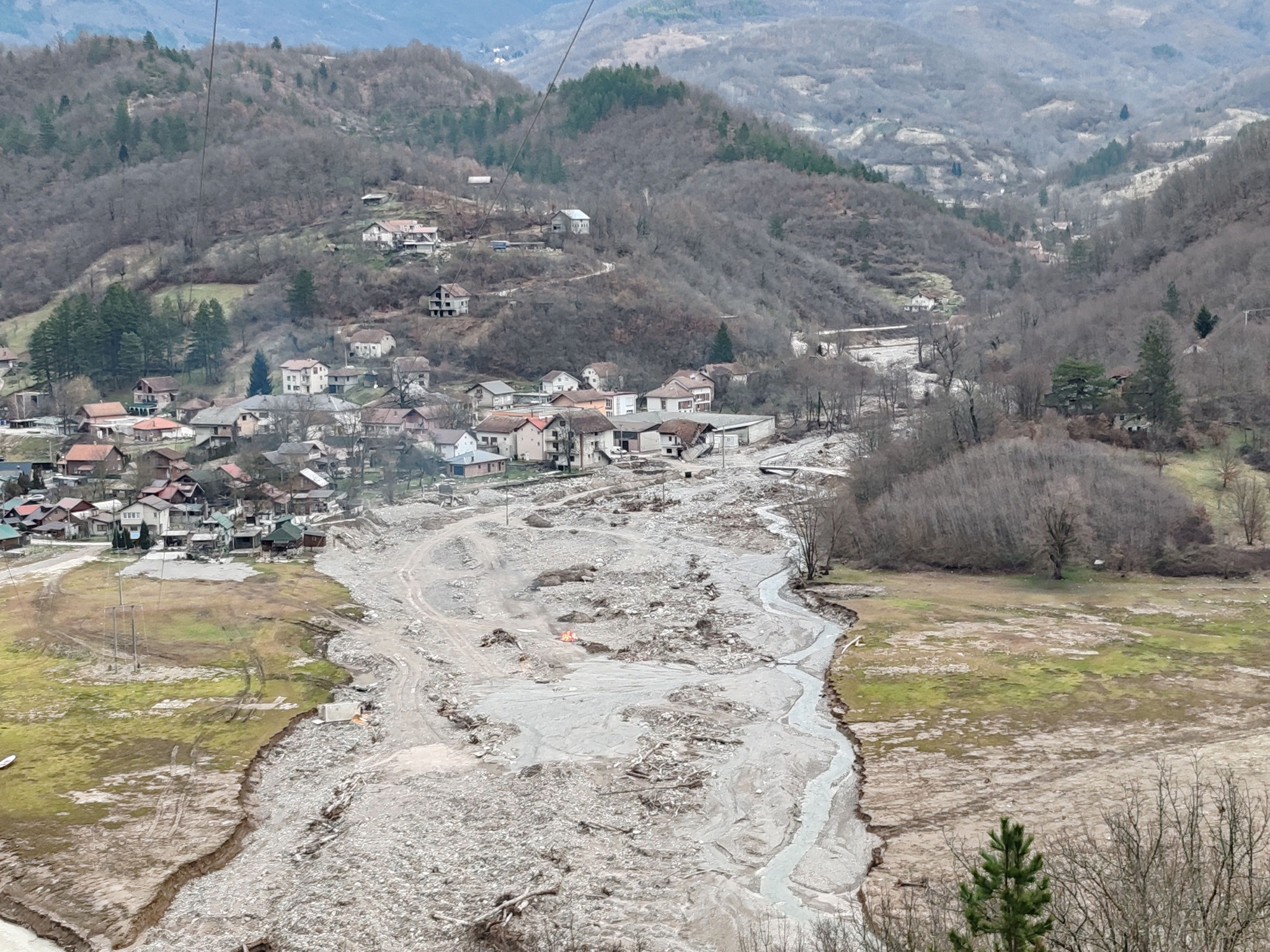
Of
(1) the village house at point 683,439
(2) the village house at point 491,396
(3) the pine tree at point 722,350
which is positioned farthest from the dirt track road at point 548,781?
(3) the pine tree at point 722,350

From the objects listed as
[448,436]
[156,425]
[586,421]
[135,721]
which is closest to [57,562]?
[135,721]

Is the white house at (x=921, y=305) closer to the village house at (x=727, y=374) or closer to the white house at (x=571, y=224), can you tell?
the white house at (x=571, y=224)

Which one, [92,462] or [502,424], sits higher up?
[502,424]

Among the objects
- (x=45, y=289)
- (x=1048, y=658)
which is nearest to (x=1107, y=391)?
(x=1048, y=658)

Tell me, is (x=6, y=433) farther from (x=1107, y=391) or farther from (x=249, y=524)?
(x=1107, y=391)

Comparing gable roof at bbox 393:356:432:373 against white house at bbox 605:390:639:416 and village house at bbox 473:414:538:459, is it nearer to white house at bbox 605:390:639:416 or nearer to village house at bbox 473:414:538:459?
white house at bbox 605:390:639:416

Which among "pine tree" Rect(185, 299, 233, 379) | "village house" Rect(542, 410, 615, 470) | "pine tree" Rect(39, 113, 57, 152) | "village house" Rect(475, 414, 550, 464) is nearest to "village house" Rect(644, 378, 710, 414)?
"village house" Rect(542, 410, 615, 470)

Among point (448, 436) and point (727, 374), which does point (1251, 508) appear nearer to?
point (448, 436)
